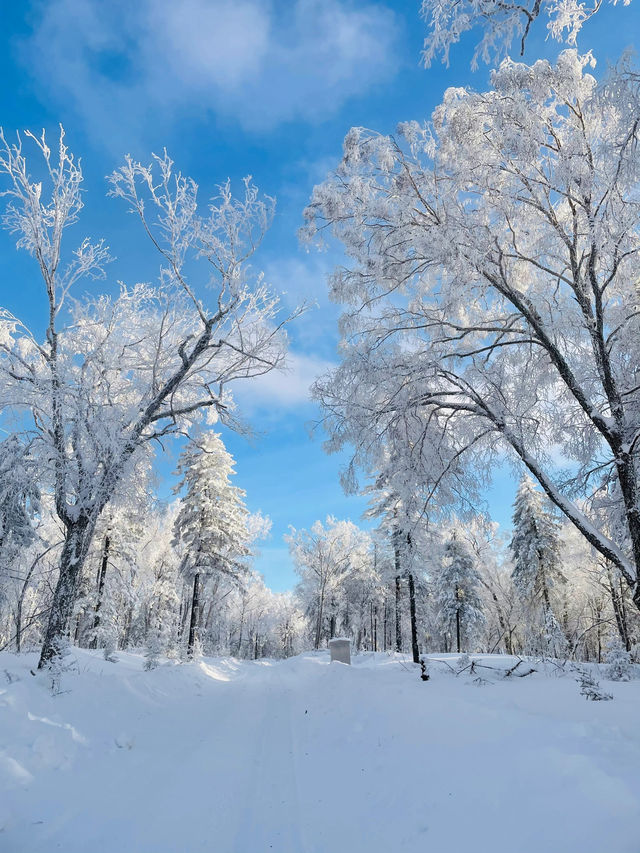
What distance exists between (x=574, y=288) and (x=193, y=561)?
21022mm

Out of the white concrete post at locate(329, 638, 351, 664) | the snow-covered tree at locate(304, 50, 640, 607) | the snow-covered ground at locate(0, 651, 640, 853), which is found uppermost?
the snow-covered tree at locate(304, 50, 640, 607)

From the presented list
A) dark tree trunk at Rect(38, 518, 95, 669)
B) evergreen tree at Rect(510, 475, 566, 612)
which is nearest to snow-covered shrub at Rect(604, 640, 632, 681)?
dark tree trunk at Rect(38, 518, 95, 669)

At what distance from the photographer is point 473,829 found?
10.1ft


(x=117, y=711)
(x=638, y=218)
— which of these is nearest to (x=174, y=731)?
(x=117, y=711)

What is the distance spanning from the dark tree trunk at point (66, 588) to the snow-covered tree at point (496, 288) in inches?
224

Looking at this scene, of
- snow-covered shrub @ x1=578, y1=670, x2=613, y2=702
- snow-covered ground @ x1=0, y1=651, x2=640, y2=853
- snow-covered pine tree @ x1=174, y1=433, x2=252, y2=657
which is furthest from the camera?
snow-covered pine tree @ x1=174, y1=433, x2=252, y2=657

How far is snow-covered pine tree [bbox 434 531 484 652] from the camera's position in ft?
101

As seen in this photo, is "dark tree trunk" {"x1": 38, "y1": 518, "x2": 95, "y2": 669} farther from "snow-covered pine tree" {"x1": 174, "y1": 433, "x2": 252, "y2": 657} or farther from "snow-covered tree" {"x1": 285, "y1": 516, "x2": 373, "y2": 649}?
"snow-covered tree" {"x1": 285, "y1": 516, "x2": 373, "y2": 649}

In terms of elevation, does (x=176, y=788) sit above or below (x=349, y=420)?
below

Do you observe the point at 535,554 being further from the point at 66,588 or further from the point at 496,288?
the point at 66,588

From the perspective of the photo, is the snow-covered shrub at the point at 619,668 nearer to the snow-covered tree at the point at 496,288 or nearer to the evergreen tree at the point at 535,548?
the snow-covered tree at the point at 496,288

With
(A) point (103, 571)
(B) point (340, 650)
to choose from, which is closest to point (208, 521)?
(A) point (103, 571)

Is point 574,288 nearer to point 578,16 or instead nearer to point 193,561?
point 578,16

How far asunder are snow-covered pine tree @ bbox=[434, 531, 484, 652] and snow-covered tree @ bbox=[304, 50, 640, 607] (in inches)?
882
